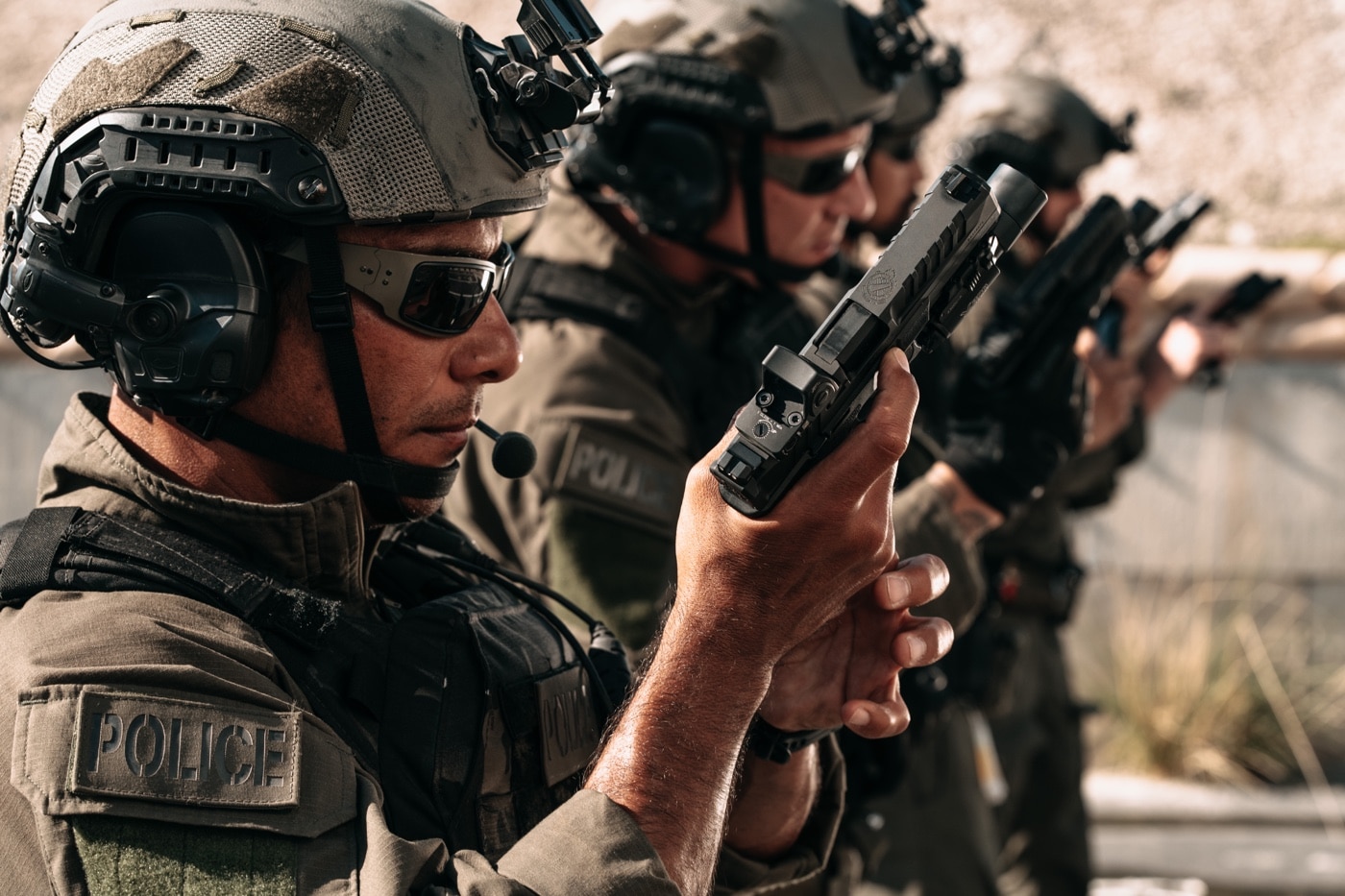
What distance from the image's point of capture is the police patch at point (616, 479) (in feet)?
9.15

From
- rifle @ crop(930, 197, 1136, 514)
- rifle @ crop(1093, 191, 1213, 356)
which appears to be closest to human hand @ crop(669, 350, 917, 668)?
rifle @ crop(930, 197, 1136, 514)

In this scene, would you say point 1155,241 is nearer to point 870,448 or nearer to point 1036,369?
point 1036,369

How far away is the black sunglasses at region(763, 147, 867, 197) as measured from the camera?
3.34m

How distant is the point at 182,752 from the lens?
1557 millimetres

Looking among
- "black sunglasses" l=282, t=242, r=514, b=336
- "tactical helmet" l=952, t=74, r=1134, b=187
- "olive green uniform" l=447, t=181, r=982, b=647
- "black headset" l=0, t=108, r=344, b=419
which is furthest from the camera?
"tactical helmet" l=952, t=74, r=1134, b=187

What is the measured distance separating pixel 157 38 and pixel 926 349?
0.89 meters

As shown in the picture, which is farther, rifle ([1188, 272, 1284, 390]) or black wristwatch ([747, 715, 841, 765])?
rifle ([1188, 272, 1284, 390])

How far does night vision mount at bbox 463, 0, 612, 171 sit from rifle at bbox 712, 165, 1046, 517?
18.6 inches

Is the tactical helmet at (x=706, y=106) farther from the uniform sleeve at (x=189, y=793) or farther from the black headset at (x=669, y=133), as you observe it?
the uniform sleeve at (x=189, y=793)

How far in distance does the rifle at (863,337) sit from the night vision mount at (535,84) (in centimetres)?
47

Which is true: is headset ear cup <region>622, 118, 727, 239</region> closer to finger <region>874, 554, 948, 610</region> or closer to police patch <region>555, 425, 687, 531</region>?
police patch <region>555, 425, 687, 531</region>

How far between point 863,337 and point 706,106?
1.72 m

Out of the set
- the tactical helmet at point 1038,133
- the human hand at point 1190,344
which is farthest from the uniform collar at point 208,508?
the tactical helmet at point 1038,133

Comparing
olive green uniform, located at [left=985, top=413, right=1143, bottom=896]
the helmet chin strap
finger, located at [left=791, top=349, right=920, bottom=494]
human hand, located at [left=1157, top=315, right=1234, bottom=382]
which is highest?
human hand, located at [left=1157, top=315, right=1234, bottom=382]
